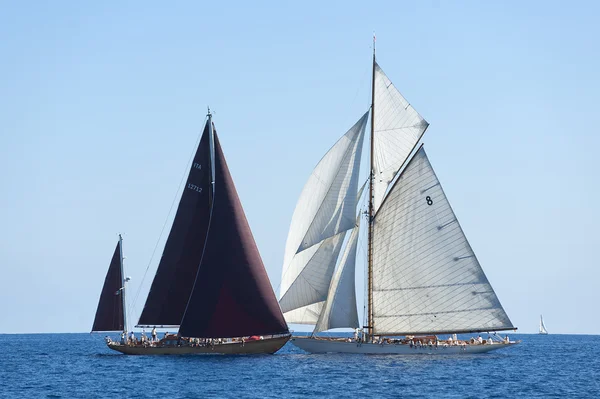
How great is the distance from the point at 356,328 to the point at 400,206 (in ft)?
31.5

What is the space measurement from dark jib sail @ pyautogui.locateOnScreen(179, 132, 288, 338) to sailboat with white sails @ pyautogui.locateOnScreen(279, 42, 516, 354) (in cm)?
183

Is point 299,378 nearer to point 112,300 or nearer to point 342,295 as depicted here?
point 342,295

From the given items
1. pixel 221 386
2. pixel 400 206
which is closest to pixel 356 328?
pixel 400 206

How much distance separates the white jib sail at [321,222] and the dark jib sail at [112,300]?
17.0 m

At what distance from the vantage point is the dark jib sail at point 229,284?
75.6 meters

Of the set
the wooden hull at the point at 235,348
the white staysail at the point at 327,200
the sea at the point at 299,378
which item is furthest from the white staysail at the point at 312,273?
the sea at the point at 299,378

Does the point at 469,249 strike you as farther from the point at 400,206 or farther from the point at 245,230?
the point at 245,230

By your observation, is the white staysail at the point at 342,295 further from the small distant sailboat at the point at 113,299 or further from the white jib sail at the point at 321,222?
the small distant sailboat at the point at 113,299

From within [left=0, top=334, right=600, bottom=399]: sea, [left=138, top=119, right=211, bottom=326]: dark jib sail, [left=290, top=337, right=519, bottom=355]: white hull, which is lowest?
[left=0, top=334, right=600, bottom=399]: sea

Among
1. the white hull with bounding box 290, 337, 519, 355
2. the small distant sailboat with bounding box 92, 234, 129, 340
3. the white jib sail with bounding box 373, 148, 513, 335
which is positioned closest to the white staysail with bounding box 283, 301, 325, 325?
the white hull with bounding box 290, 337, 519, 355

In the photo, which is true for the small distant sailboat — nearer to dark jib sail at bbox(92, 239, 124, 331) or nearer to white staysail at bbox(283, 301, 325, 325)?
dark jib sail at bbox(92, 239, 124, 331)

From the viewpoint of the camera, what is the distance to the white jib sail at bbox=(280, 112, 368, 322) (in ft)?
245

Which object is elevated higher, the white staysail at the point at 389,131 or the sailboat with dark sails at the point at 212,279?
the white staysail at the point at 389,131

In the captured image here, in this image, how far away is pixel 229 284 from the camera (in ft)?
248
